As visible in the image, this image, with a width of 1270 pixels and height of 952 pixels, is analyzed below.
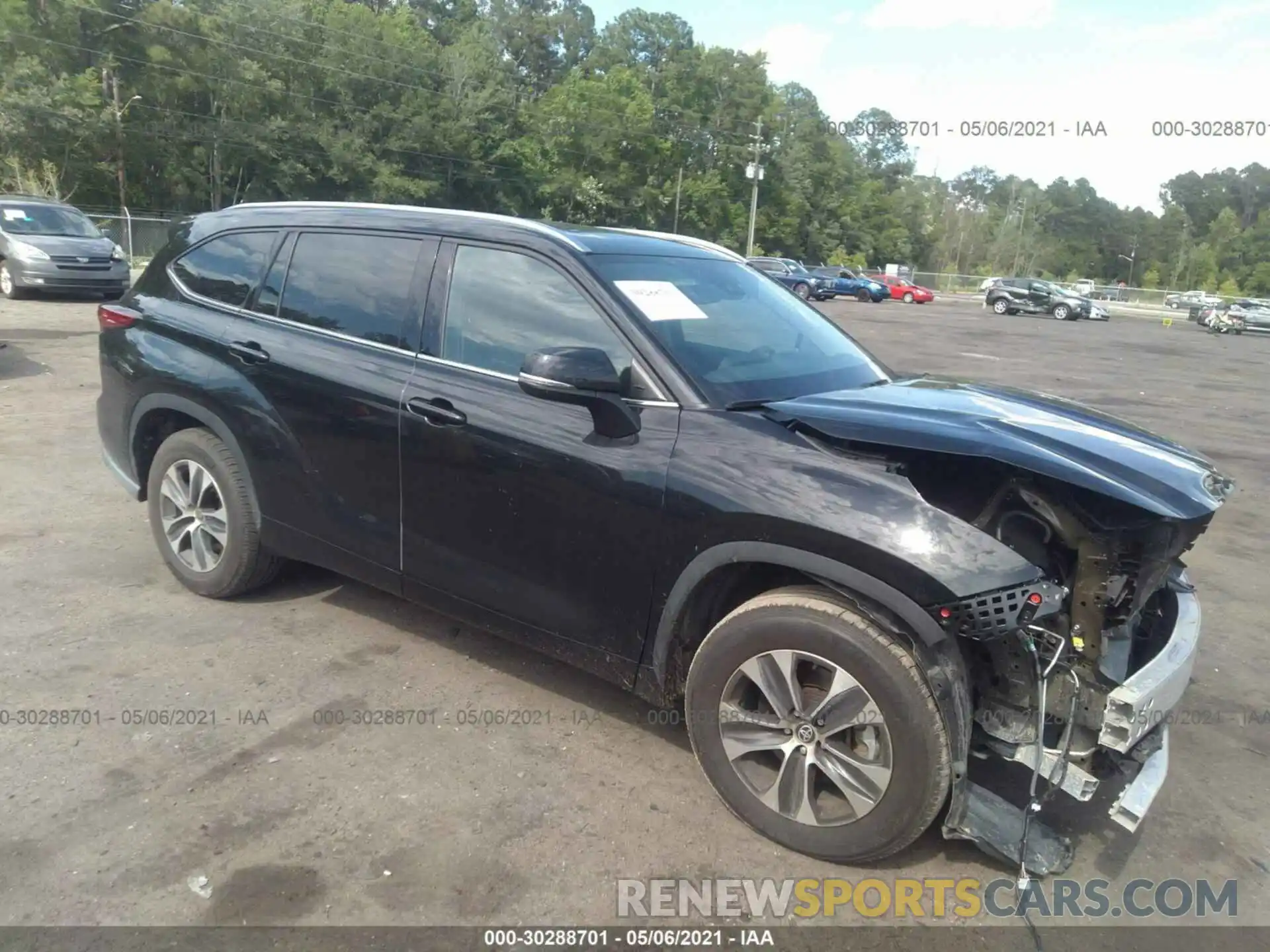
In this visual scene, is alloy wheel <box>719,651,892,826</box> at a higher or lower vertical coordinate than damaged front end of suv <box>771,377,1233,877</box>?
lower

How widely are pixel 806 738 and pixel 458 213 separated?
2520mm

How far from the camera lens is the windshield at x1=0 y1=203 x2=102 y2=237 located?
666 inches

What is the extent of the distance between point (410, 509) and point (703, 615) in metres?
1.30

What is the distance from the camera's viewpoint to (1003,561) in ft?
8.70

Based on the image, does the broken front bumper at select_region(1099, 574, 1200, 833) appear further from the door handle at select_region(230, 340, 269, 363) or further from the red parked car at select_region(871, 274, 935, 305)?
the red parked car at select_region(871, 274, 935, 305)

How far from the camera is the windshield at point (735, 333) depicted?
133 inches

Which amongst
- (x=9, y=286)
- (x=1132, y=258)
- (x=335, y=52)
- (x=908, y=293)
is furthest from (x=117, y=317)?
(x=1132, y=258)

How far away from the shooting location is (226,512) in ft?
14.4

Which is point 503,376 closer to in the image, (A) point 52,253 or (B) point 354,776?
(B) point 354,776

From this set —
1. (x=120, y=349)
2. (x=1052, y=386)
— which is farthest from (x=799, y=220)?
(x=120, y=349)

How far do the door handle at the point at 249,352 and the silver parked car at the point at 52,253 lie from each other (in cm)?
1532

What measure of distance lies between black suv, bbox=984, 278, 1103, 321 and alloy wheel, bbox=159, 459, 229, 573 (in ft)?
140

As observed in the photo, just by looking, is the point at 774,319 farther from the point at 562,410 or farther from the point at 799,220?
the point at 799,220

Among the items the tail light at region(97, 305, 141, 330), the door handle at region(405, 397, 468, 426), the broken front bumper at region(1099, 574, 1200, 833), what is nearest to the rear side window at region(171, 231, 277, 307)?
the tail light at region(97, 305, 141, 330)
